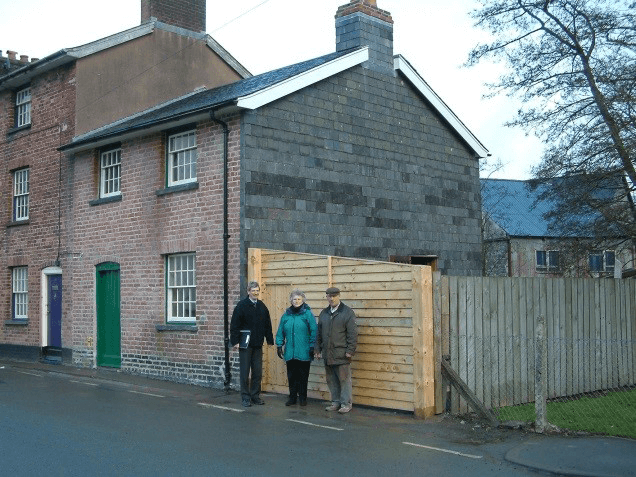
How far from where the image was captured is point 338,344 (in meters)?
11.7

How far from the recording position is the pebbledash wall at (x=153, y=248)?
15.3 m

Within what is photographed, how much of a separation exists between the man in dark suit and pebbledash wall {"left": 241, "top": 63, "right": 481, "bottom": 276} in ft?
7.30

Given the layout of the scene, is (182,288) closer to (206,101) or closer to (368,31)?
(206,101)

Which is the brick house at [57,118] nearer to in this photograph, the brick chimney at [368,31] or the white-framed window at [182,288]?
the white-framed window at [182,288]

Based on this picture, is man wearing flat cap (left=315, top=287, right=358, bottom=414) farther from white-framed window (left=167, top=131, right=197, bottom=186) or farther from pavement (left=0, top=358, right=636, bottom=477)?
white-framed window (left=167, top=131, right=197, bottom=186)

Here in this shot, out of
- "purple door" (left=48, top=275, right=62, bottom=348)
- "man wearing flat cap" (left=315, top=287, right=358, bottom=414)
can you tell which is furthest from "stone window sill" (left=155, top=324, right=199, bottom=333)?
"purple door" (left=48, top=275, right=62, bottom=348)

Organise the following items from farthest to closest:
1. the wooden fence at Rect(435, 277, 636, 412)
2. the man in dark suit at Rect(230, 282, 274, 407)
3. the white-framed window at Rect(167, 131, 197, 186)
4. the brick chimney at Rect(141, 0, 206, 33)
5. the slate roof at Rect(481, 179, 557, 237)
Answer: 1. the slate roof at Rect(481, 179, 557, 237)
2. the brick chimney at Rect(141, 0, 206, 33)
3. the white-framed window at Rect(167, 131, 197, 186)
4. the man in dark suit at Rect(230, 282, 274, 407)
5. the wooden fence at Rect(435, 277, 636, 412)

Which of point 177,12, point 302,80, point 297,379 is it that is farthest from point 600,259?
point 297,379

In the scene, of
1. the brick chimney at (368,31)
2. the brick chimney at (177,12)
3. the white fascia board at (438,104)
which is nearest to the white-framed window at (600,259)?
the white fascia board at (438,104)

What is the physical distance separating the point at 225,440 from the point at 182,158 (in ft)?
27.2

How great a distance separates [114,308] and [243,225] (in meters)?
5.02

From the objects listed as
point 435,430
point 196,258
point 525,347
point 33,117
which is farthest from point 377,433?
point 33,117

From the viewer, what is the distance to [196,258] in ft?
51.6

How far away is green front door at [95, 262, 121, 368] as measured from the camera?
709 inches
